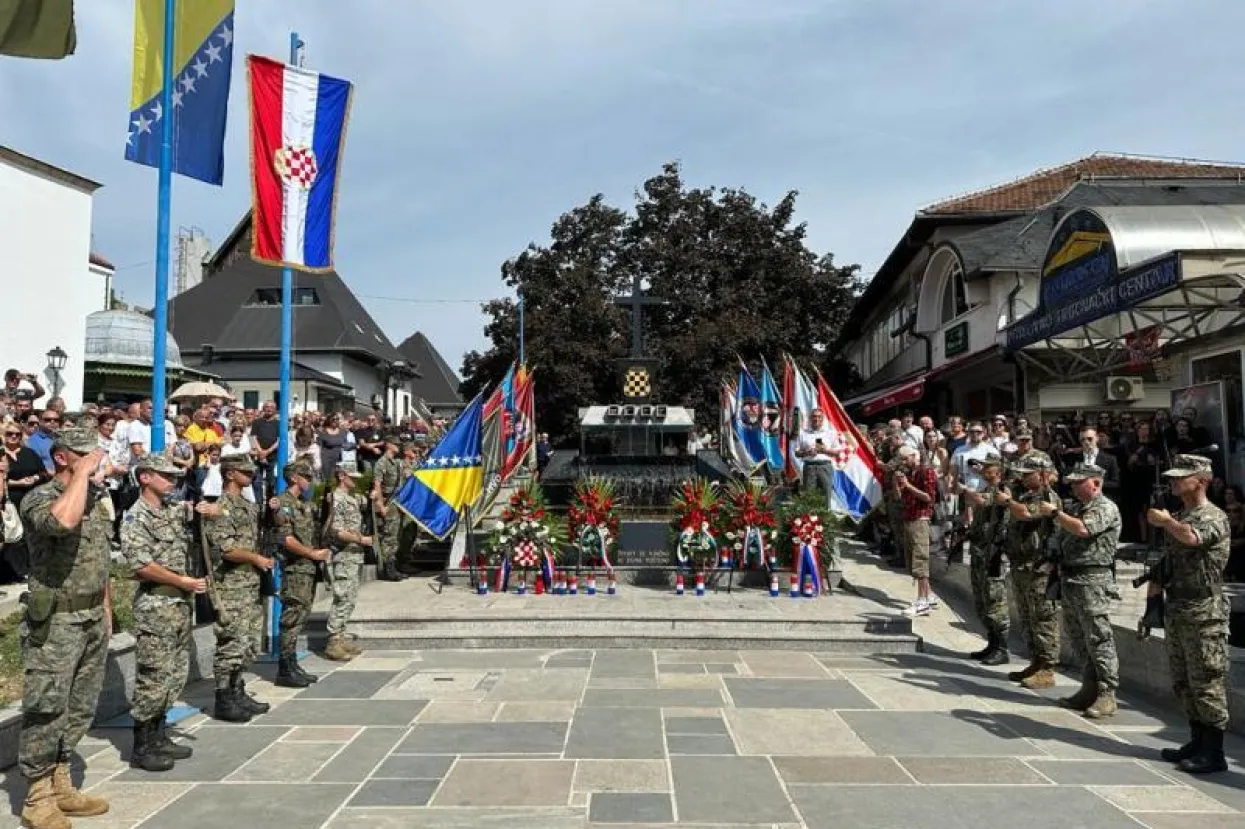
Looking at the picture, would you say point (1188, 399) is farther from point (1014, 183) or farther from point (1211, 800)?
point (1014, 183)

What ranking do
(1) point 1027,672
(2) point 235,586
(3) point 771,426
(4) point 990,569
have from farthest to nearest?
(3) point 771,426 < (4) point 990,569 < (1) point 1027,672 < (2) point 235,586

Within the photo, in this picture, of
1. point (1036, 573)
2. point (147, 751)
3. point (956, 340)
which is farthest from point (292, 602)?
point (956, 340)

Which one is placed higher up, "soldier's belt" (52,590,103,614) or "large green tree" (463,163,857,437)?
"large green tree" (463,163,857,437)

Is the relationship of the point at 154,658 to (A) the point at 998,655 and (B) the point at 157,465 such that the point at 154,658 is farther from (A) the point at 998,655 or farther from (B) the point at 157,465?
(A) the point at 998,655

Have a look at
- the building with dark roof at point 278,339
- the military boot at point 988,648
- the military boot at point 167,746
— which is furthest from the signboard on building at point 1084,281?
the building with dark roof at point 278,339

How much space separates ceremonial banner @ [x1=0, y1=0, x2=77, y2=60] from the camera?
634cm

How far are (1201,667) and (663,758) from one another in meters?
A: 3.31

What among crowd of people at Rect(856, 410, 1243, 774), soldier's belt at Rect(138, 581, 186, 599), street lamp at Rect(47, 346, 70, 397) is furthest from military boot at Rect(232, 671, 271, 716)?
street lamp at Rect(47, 346, 70, 397)

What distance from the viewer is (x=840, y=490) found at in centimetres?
1145

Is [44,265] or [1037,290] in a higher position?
[44,265]

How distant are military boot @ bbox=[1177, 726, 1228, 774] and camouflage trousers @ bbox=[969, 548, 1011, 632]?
8.85ft

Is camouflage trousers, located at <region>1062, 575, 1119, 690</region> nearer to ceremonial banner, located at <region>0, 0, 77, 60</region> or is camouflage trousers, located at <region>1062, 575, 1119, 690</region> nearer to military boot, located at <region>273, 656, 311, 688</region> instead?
military boot, located at <region>273, 656, 311, 688</region>

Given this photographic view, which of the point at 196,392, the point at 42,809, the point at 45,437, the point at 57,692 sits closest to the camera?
the point at 42,809

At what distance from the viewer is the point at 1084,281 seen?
1173 centimetres
